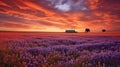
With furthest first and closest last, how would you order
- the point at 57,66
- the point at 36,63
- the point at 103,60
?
1. the point at 103,60
2. the point at 36,63
3. the point at 57,66

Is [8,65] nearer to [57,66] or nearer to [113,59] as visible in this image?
[57,66]

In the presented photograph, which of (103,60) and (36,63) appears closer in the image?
(36,63)

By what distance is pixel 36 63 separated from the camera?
5.11 meters

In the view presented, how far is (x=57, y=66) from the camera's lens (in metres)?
4.77

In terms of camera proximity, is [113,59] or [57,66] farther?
[113,59]

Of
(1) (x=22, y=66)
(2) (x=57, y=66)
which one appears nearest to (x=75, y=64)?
(2) (x=57, y=66)

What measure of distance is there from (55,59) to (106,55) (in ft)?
6.18

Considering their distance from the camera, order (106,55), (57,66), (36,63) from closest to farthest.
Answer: (57,66) < (36,63) < (106,55)

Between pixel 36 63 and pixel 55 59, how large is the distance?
3.39 ft

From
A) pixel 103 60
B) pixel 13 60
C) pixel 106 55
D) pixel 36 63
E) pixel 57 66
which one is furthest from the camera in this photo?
pixel 106 55

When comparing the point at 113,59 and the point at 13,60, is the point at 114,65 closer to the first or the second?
the point at 113,59

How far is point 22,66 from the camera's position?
4.87 m

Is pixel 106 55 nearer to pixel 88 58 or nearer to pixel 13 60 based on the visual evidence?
pixel 88 58

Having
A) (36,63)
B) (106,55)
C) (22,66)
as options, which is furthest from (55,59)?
(106,55)
